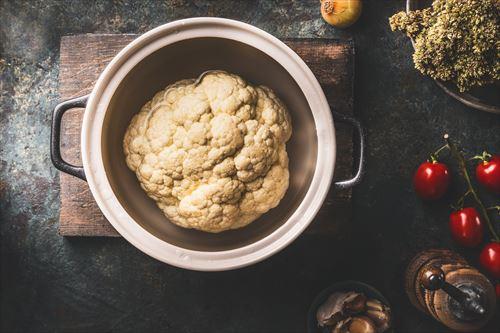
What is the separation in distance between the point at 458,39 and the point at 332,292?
814 mm

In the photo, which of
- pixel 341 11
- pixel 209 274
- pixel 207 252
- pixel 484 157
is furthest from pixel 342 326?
pixel 341 11

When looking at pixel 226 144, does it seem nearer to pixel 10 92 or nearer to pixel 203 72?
pixel 203 72

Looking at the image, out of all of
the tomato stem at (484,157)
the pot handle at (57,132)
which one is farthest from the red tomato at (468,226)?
the pot handle at (57,132)

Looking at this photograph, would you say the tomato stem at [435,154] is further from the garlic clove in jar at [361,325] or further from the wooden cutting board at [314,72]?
the garlic clove in jar at [361,325]

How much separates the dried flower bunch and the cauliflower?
0.40 metres

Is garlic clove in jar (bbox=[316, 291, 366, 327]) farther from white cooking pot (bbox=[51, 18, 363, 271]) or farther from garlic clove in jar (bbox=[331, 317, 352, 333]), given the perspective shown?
white cooking pot (bbox=[51, 18, 363, 271])

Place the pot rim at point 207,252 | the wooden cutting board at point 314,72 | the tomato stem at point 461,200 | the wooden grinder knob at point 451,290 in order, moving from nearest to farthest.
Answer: the pot rim at point 207,252 < the wooden grinder knob at point 451,290 < the wooden cutting board at point 314,72 < the tomato stem at point 461,200

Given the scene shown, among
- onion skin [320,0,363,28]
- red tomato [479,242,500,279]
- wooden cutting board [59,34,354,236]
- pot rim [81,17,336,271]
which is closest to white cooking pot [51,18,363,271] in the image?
pot rim [81,17,336,271]

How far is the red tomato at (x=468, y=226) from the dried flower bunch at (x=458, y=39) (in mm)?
419

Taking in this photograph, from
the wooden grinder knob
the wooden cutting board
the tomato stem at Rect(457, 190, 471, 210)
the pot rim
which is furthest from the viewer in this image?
the tomato stem at Rect(457, 190, 471, 210)

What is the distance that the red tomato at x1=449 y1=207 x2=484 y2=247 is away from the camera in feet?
5.25

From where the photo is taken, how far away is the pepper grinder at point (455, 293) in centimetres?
145

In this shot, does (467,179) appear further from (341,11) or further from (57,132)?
(57,132)

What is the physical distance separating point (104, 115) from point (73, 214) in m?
0.46
